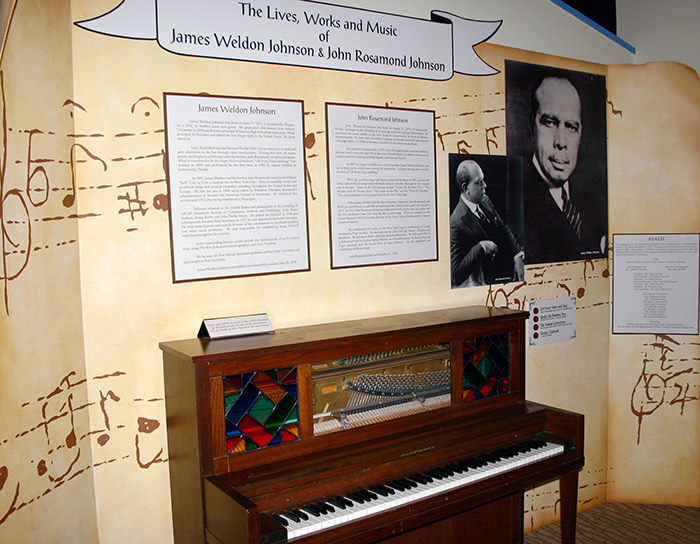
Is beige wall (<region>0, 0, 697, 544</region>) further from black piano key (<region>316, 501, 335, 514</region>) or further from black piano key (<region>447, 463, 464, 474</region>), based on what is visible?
black piano key (<region>447, 463, 464, 474</region>)

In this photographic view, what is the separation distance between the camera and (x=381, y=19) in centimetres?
317

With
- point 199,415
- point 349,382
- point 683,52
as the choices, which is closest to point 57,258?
point 199,415

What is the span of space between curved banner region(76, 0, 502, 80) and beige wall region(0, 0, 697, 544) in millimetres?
60

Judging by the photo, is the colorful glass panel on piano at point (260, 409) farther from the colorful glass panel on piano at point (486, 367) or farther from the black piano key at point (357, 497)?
the colorful glass panel on piano at point (486, 367)

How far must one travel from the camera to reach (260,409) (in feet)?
8.07

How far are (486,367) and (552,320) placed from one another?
1032 millimetres

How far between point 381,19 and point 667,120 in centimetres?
221

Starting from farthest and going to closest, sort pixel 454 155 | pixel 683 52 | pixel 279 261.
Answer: pixel 683 52
pixel 454 155
pixel 279 261

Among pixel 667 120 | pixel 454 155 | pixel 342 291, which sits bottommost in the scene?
pixel 342 291

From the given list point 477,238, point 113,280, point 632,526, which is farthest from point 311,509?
point 632,526

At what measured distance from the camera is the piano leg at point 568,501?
318cm

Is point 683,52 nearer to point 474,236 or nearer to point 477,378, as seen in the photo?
point 474,236

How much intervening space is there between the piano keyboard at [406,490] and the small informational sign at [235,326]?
0.77m

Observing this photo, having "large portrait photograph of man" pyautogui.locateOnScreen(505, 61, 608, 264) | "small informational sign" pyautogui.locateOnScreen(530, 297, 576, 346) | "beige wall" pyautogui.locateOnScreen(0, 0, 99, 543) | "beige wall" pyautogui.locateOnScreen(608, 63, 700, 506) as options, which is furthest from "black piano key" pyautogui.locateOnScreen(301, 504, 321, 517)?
"beige wall" pyautogui.locateOnScreen(608, 63, 700, 506)
